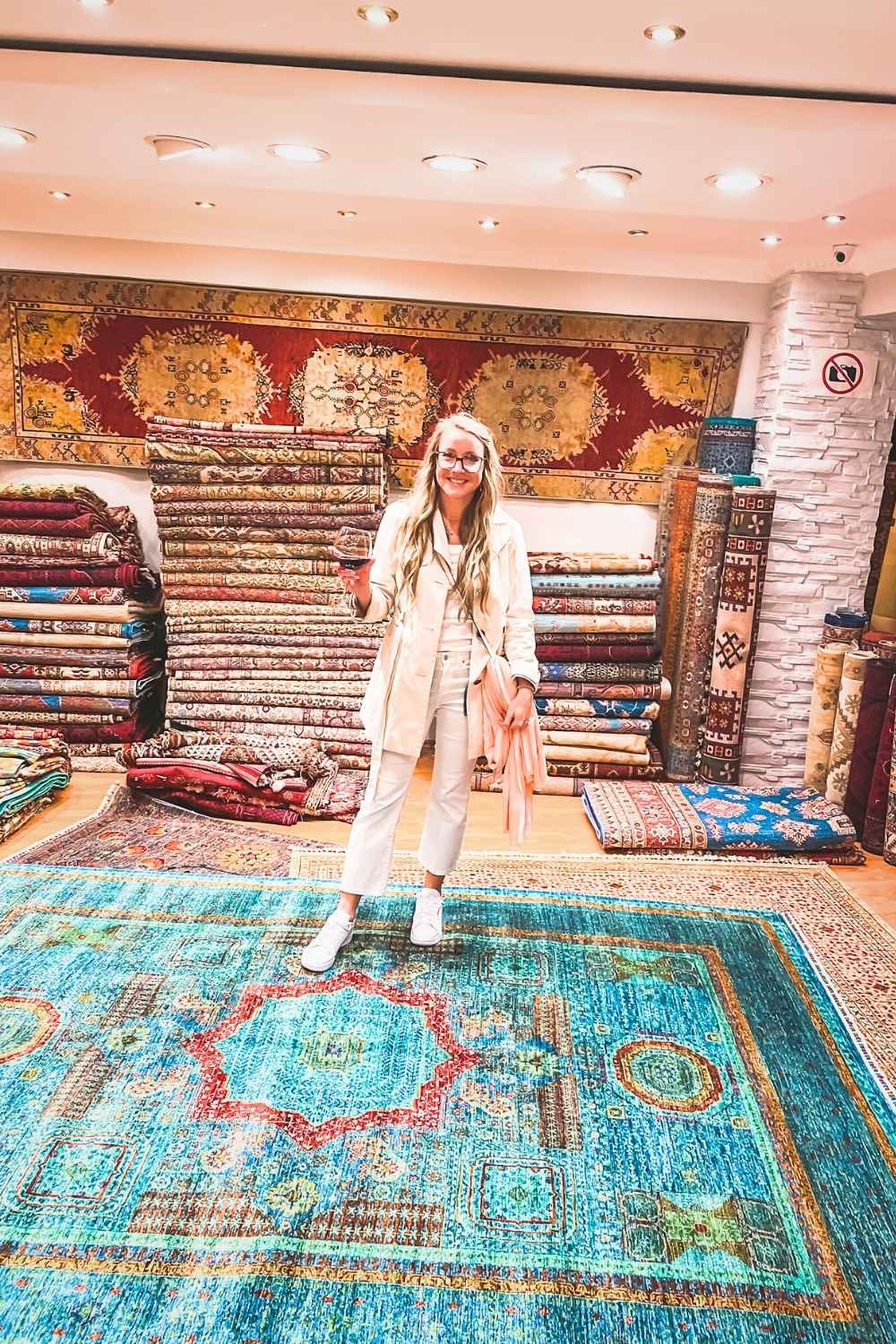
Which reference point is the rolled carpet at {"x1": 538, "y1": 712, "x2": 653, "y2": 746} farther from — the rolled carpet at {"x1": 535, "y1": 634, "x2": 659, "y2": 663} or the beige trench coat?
the beige trench coat

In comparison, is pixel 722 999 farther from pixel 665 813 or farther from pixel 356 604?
pixel 356 604

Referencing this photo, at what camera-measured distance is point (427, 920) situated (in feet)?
9.57

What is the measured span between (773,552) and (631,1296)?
3.27 meters

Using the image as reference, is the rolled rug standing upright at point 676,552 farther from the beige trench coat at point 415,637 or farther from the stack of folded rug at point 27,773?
the stack of folded rug at point 27,773

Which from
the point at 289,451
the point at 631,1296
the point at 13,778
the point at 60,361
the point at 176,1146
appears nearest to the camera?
the point at 631,1296

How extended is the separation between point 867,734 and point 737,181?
2.11 meters

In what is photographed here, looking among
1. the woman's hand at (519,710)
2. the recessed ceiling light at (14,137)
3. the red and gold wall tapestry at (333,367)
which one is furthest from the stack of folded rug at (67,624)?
the woman's hand at (519,710)

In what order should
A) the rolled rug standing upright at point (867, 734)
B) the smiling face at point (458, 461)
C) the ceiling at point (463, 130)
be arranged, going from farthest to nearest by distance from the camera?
the rolled rug standing upright at point (867, 734) < the smiling face at point (458, 461) < the ceiling at point (463, 130)

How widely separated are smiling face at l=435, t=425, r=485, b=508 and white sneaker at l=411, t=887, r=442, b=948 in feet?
3.82

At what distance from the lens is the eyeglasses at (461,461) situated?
267 cm

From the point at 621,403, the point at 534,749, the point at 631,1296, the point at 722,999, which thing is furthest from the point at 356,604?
the point at 621,403

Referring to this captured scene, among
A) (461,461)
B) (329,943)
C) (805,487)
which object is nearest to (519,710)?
(461,461)

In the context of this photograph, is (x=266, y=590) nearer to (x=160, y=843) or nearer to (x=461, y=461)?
(x=160, y=843)

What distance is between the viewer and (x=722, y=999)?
2725 mm
